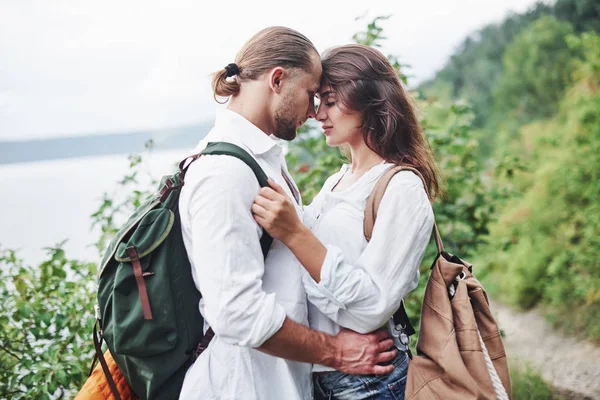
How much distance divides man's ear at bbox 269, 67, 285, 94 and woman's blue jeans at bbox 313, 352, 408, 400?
3.07 ft

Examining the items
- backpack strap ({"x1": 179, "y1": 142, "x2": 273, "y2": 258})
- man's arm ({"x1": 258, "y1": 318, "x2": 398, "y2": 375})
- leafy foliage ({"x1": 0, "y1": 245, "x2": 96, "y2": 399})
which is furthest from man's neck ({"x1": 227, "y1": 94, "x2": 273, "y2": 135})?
leafy foliage ({"x1": 0, "y1": 245, "x2": 96, "y2": 399})

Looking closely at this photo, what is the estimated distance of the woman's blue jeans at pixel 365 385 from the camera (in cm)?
175

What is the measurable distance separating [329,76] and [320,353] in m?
0.97

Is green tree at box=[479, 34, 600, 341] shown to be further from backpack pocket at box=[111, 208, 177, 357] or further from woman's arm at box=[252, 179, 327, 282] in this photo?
backpack pocket at box=[111, 208, 177, 357]

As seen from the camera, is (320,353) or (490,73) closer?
(320,353)

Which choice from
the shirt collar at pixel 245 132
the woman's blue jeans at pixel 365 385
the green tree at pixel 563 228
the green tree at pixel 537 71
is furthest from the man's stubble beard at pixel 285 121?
the green tree at pixel 537 71

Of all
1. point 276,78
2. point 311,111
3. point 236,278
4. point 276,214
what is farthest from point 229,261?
point 311,111

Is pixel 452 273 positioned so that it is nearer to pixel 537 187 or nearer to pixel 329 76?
pixel 329 76

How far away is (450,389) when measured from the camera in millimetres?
1667

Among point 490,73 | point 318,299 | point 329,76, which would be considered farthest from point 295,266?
point 490,73

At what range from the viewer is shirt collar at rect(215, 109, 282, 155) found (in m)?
1.73

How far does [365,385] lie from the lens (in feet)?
5.75

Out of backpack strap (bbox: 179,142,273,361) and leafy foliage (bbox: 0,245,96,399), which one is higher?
backpack strap (bbox: 179,142,273,361)

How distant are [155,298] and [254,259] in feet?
0.97
